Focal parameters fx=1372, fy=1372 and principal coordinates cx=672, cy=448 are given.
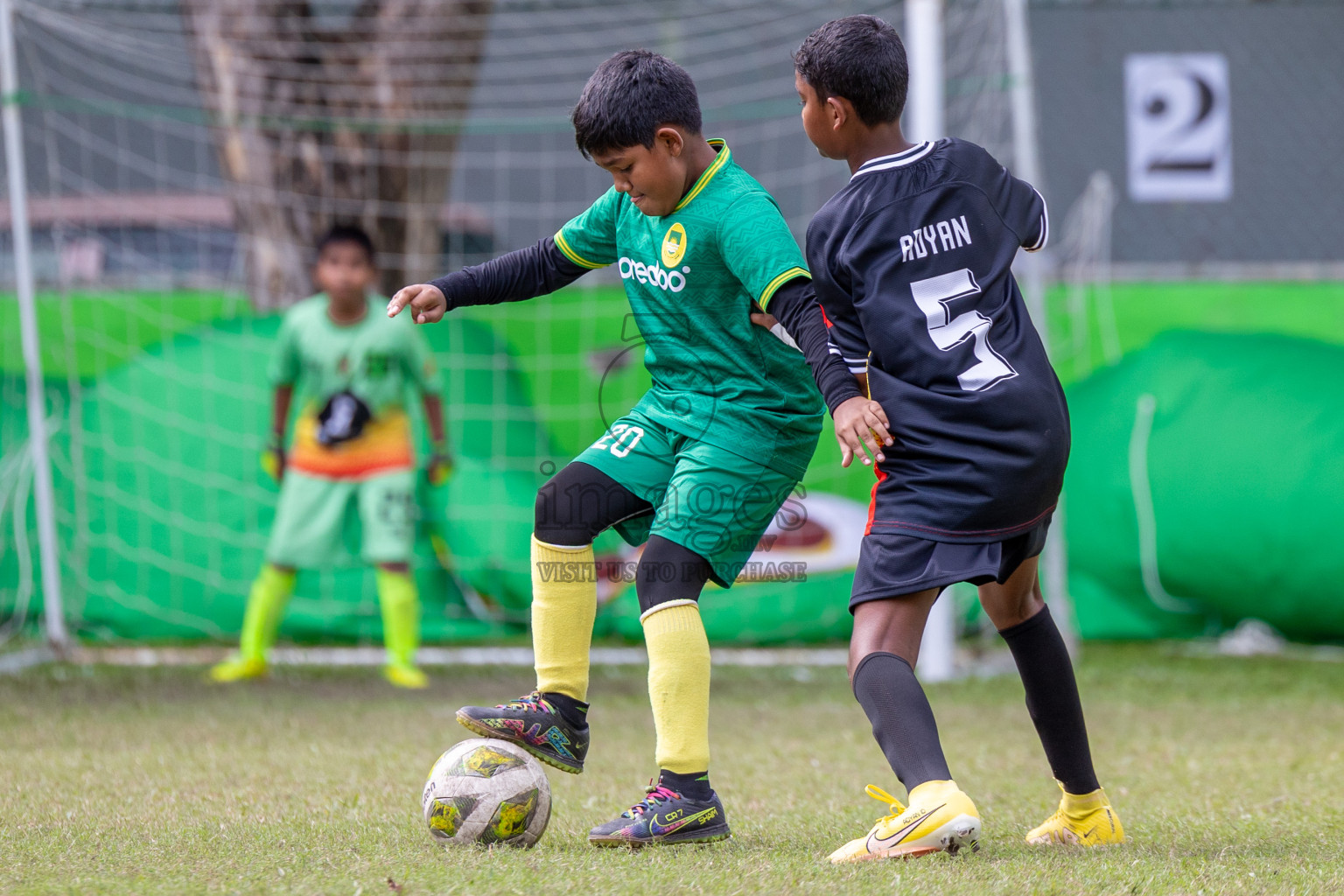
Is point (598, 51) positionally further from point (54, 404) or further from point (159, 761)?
point (159, 761)

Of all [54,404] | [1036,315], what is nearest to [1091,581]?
[1036,315]

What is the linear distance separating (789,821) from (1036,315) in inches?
133

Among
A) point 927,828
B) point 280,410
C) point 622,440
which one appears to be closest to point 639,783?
point 622,440

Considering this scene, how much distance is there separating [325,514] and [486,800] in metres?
3.20

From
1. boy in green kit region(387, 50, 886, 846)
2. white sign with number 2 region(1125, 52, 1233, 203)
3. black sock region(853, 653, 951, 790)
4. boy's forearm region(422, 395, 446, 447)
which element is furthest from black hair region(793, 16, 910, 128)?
white sign with number 2 region(1125, 52, 1233, 203)

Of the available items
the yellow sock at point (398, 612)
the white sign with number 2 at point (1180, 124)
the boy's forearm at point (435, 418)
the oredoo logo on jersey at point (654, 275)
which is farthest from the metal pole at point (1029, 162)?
the oredoo logo on jersey at point (654, 275)

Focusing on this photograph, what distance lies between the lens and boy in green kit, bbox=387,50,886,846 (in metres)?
2.64

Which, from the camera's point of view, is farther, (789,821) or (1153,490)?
(1153,490)

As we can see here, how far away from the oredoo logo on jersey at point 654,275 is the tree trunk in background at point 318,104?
4086 millimetres

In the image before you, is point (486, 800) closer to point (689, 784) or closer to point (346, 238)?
point (689, 784)

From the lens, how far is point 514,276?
3000 mm

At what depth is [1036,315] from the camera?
577 centimetres

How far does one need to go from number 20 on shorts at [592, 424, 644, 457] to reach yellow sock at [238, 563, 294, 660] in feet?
10.3

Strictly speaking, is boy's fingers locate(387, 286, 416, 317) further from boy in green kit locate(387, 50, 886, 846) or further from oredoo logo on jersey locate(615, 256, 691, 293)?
oredoo logo on jersey locate(615, 256, 691, 293)
